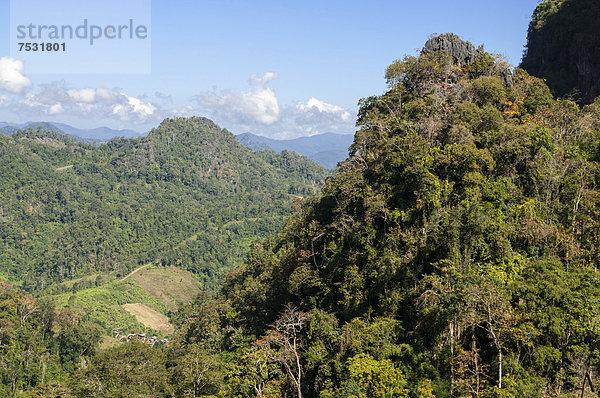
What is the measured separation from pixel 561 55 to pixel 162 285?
90.7 m

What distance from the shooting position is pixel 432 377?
16906 millimetres

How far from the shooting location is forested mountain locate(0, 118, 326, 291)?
114 m

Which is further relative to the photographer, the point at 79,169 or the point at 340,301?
the point at 79,169

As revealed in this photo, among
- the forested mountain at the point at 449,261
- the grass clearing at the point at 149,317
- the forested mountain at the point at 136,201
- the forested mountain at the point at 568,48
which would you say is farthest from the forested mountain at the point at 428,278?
the forested mountain at the point at 136,201

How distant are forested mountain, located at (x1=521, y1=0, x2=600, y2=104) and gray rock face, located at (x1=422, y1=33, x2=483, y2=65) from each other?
31.4 ft

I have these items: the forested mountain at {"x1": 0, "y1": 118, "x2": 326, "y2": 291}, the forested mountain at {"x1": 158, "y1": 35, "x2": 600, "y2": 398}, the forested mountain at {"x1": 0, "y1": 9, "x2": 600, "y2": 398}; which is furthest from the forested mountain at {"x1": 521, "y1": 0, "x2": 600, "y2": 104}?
the forested mountain at {"x1": 0, "y1": 118, "x2": 326, "y2": 291}

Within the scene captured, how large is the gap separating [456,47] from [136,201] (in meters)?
134

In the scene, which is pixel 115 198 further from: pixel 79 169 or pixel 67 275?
pixel 67 275

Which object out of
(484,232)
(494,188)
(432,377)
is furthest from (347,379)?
(494,188)

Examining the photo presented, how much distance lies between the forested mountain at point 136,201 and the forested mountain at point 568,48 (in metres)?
89.0

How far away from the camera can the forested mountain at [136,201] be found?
4488 inches

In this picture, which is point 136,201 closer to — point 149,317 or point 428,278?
point 149,317

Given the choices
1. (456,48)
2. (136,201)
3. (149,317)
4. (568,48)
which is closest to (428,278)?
(456,48)

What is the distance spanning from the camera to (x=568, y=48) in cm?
4341
